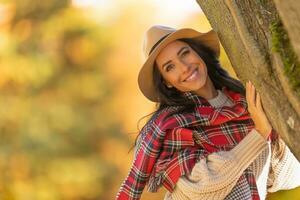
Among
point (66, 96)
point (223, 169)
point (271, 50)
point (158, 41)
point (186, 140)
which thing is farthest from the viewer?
point (66, 96)

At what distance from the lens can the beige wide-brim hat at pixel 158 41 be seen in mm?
2367

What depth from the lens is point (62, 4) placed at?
25.3ft

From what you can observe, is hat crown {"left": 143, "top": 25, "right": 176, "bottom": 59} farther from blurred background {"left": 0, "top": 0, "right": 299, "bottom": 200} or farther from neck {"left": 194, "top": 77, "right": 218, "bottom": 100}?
blurred background {"left": 0, "top": 0, "right": 299, "bottom": 200}

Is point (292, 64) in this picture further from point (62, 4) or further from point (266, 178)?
point (62, 4)

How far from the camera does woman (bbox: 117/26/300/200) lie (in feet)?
7.10

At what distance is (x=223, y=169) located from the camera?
84.1 inches

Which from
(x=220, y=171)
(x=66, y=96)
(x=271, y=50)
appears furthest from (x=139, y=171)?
(x=66, y=96)

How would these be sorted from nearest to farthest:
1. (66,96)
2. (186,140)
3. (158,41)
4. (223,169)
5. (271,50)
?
(271,50) → (223,169) → (186,140) → (158,41) → (66,96)

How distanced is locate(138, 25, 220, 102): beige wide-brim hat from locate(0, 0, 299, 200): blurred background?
4.88m

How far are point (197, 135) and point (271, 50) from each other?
0.80 meters

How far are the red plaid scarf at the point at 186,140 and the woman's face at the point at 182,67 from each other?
87 mm

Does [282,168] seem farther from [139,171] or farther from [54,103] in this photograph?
[54,103]

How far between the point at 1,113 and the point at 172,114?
223 inches

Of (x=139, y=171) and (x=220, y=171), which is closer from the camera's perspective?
(x=220, y=171)
